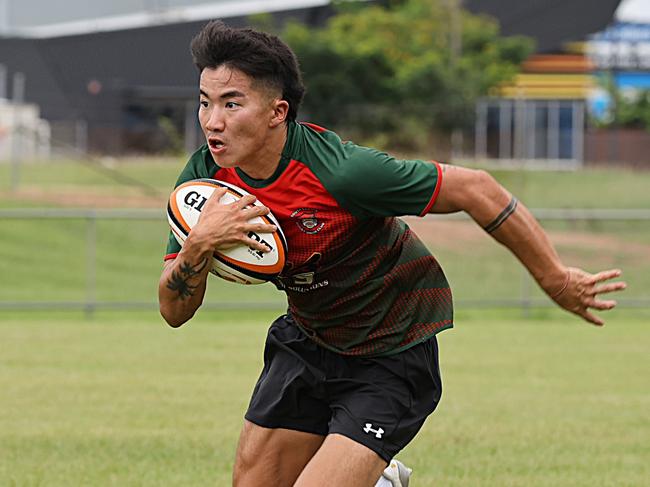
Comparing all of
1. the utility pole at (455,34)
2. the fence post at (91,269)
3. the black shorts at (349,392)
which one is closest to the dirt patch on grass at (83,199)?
the fence post at (91,269)

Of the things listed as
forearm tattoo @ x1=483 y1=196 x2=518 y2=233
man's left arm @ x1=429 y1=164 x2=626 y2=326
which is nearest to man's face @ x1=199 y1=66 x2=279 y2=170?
man's left arm @ x1=429 y1=164 x2=626 y2=326

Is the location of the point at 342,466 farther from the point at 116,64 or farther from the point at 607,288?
the point at 116,64

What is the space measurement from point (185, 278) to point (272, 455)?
35.4 inches

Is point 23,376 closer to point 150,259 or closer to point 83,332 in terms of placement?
point 83,332

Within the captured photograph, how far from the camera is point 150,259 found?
22188 millimetres

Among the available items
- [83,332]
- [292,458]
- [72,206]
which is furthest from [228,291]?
[292,458]

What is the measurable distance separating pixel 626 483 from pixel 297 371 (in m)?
2.93

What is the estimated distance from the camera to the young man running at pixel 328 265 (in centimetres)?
462

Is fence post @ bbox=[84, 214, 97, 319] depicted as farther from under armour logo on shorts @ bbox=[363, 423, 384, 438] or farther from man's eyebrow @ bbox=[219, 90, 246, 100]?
man's eyebrow @ bbox=[219, 90, 246, 100]

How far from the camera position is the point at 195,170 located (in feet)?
16.2

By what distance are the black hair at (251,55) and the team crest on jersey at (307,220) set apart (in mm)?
416

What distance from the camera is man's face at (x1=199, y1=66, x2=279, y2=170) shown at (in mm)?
4570

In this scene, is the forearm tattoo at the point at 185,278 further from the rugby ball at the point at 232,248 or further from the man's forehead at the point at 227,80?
the man's forehead at the point at 227,80

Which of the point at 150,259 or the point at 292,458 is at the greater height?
the point at 292,458
